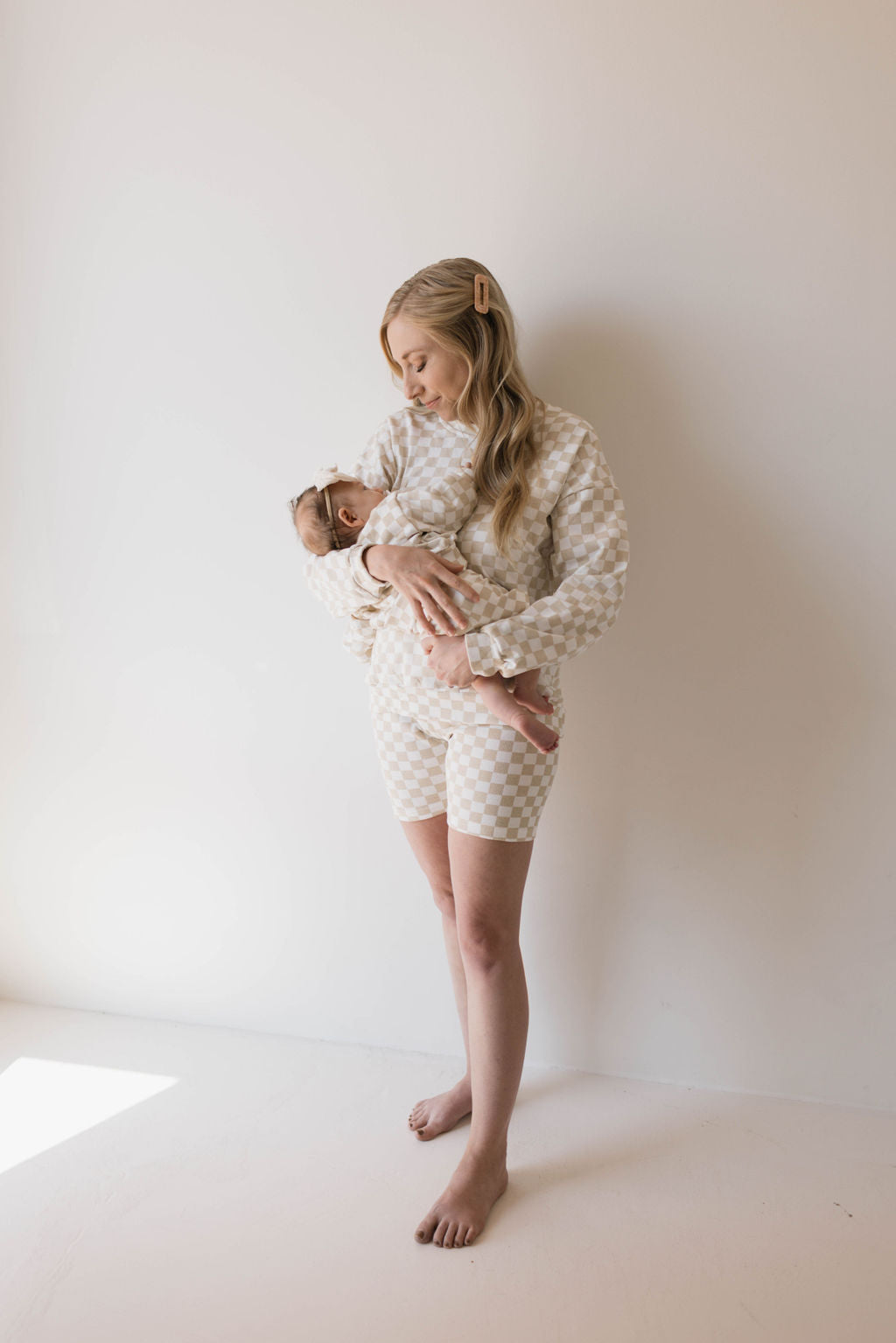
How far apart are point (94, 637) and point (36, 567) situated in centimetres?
21

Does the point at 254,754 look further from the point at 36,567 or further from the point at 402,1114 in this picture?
the point at 402,1114

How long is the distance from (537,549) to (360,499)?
322mm

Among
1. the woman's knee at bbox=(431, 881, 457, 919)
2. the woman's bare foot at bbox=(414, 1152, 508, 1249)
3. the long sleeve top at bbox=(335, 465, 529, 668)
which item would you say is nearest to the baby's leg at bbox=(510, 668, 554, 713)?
the long sleeve top at bbox=(335, 465, 529, 668)

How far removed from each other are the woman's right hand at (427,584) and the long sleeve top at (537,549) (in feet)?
0.16

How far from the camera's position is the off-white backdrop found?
1855 mm

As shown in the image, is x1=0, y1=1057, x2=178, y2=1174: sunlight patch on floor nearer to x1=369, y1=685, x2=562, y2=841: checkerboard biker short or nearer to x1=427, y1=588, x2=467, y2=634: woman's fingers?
x1=369, y1=685, x2=562, y2=841: checkerboard biker short

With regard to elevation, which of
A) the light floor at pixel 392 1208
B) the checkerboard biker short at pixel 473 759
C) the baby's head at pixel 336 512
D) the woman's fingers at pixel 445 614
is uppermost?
the baby's head at pixel 336 512

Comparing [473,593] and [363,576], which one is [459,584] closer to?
[473,593]

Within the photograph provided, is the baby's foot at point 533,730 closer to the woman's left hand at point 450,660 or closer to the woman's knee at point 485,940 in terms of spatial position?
the woman's left hand at point 450,660

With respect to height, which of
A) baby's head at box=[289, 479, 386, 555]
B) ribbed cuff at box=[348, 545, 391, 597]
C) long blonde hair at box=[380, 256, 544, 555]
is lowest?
ribbed cuff at box=[348, 545, 391, 597]

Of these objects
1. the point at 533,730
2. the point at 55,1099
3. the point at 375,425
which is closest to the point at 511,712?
the point at 533,730

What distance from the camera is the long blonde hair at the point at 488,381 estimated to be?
5.46 feet

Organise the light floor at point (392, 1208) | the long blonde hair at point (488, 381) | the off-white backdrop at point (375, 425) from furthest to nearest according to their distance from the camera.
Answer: the off-white backdrop at point (375, 425), the long blonde hair at point (488, 381), the light floor at point (392, 1208)

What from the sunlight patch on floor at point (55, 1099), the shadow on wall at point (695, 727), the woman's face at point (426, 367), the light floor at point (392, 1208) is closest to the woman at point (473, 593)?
the woman's face at point (426, 367)
